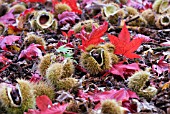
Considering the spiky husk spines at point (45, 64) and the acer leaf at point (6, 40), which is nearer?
the spiky husk spines at point (45, 64)

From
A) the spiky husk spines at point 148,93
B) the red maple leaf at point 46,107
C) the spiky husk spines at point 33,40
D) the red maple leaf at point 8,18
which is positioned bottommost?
the spiky husk spines at point 148,93

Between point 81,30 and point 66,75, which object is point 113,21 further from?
point 66,75

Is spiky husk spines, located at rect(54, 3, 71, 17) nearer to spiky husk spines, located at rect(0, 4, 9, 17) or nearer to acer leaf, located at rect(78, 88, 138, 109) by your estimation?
spiky husk spines, located at rect(0, 4, 9, 17)

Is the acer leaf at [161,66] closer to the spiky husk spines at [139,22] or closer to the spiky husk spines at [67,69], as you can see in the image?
the spiky husk spines at [67,69]

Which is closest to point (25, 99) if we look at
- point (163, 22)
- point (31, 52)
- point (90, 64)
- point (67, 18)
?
point (90, 64)

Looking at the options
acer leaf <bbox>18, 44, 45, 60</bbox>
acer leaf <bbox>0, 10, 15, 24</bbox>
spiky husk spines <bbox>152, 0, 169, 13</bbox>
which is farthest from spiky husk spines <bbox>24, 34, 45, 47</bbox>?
spiky husk spines <bbox>152, 0, 169, 13</bbox>

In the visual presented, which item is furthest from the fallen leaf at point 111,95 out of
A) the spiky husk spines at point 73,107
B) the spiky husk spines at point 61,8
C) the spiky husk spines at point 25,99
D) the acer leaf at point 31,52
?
the spiky husk spines at point 61,8

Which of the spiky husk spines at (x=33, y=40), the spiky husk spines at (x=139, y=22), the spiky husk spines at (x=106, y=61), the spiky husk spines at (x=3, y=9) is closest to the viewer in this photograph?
the spiky husk spines at (x=106, y=61)
